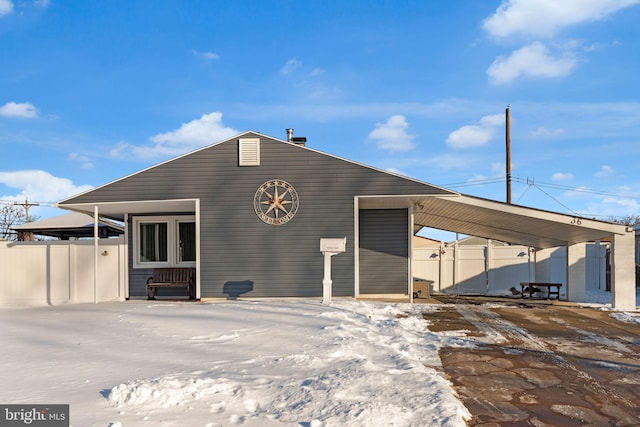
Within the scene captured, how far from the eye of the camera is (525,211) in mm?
11312

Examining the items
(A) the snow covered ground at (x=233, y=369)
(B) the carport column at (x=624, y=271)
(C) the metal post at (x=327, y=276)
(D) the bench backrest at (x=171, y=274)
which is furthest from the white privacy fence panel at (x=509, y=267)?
(D) the bench backrest at (x=171, y=274)

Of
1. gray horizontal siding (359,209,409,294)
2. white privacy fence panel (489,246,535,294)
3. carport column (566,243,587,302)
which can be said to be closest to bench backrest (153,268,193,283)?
gray horizontal siding (359,209,409,294)

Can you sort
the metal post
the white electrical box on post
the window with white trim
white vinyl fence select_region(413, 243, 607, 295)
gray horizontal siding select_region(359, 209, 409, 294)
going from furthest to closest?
white vinyl fence select_region(413, 243, 607, 295), the window with white trim, gray horizontal siding select_region(359, 209, 409, 294), the metal post, the white electrical box on post

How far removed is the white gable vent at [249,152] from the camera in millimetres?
11797

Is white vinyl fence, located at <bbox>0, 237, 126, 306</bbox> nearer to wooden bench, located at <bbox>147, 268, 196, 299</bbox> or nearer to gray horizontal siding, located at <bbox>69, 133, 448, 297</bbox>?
wooden bench, located at <bbox>147, 268, 196, 299</bbox>

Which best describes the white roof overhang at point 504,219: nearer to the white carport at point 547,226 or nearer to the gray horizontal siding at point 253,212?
the white carport at point 547,226

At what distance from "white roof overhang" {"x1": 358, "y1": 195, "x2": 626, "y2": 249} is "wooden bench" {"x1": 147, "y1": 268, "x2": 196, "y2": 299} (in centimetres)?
511

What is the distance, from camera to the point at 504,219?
498 inches

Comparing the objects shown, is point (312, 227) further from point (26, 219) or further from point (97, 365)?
point (26, 219)

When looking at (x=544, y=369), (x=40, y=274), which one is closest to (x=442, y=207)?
(x=544, y=369)

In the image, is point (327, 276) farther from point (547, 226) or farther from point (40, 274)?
point (40, 274)

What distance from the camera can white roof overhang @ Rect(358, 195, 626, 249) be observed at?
11219 mm

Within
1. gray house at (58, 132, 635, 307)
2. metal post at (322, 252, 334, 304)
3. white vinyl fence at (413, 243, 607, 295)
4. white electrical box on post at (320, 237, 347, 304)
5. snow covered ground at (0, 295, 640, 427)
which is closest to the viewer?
snow covered ground at (0, 295, 640, 427)

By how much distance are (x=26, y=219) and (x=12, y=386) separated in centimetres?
4397
